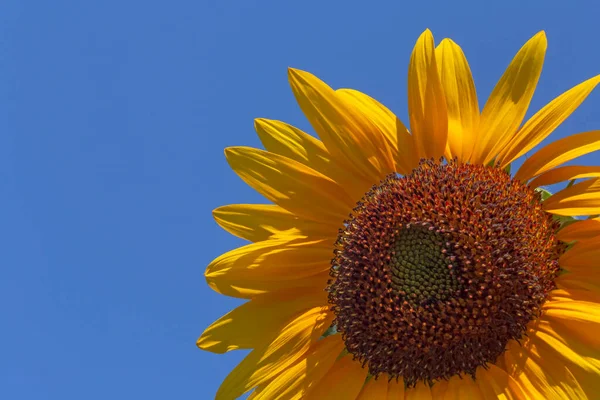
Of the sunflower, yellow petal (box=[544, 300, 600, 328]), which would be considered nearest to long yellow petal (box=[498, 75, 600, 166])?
the sunflower

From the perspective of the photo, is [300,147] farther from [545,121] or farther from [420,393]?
[420,393]

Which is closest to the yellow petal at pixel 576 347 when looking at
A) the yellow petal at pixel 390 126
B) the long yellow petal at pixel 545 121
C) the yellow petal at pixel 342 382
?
the long yellow petal at pixel 545 121

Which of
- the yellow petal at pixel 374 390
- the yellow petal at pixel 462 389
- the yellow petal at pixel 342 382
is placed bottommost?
the yellow petal at pixel 462 389

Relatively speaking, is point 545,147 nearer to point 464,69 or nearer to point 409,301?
point 464,69

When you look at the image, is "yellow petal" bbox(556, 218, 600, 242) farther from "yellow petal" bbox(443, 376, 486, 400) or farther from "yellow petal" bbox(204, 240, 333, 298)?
"yellow petal" bbox(204, 240, 333, 298)

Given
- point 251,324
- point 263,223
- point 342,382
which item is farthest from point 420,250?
point 251,324

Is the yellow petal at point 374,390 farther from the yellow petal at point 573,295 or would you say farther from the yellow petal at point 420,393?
the yellow petal at point 573,295
